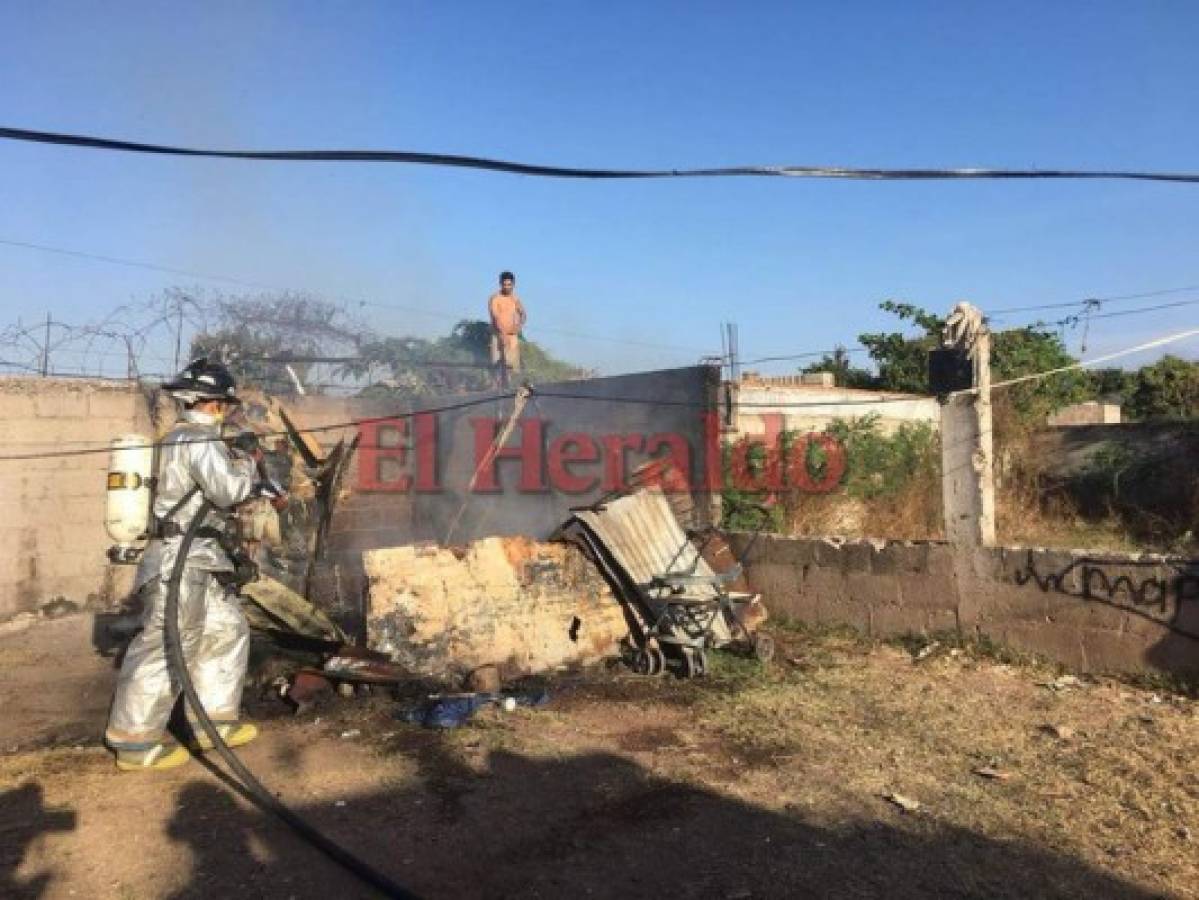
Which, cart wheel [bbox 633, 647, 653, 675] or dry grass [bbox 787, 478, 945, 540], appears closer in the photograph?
cart wheel [bbox 633, 647, 653, 675]

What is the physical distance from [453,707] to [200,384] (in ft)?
7.92

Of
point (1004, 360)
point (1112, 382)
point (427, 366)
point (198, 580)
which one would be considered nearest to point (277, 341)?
point (427, 366)

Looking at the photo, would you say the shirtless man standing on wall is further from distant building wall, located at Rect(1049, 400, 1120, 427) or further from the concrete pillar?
distant building wall, located at Rect(1049, 400, 1120, 427)

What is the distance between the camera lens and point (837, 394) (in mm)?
11977

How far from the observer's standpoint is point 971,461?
6.76 meters

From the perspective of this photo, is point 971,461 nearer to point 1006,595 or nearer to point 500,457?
point 1006,595

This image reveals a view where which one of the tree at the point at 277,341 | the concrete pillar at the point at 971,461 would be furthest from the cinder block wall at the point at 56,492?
the concrete pillar at the point at 971,461

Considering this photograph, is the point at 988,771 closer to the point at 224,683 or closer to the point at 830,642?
the point at 830,642

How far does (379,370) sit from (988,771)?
8.98 metres

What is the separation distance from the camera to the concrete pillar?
21.9 ft

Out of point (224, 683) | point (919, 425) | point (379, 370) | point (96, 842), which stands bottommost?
point (96, 842)

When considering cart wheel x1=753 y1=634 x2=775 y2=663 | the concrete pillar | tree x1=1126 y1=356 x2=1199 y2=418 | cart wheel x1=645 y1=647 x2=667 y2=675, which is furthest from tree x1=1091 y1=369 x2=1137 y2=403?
cart wheel x1=645 y1=647 x2=667 y2=675

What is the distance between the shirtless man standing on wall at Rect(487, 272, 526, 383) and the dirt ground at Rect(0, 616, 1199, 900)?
19.4 ft

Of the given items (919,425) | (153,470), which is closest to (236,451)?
(153,470)
